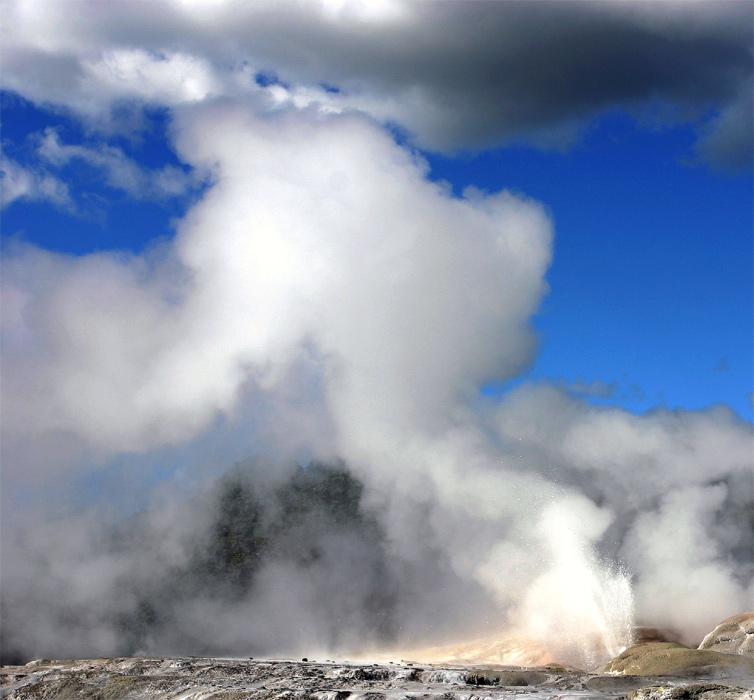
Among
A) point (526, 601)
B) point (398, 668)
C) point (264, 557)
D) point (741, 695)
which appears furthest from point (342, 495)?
point (741, 695)

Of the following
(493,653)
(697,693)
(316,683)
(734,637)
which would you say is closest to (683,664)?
(734,637)

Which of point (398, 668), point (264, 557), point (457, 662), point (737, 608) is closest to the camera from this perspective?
point (398, 668)

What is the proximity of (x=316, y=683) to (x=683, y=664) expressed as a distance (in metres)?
16.1

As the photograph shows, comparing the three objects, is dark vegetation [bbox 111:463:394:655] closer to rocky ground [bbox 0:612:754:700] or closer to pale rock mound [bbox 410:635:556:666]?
pale rock mound [bbox 410:635:556:666]

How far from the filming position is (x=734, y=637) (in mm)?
41344

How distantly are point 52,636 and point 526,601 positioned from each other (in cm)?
4236

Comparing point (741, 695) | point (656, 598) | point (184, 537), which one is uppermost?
point (184, 537)

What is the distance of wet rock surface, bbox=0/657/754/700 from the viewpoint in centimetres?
3042

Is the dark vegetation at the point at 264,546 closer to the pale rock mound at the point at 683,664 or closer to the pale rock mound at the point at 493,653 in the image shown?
the pale rock mound at the point at 493,653

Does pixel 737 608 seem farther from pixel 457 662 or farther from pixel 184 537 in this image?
pixel 184 537

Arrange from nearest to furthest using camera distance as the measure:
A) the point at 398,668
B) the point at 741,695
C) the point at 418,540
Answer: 1. the point at 741,695
2. the point at 398,668
3. the point at 418,540

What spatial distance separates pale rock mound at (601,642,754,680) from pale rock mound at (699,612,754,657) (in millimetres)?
4680

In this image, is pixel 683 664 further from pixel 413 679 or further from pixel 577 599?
pixel 577 599

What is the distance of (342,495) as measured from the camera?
82062mm
